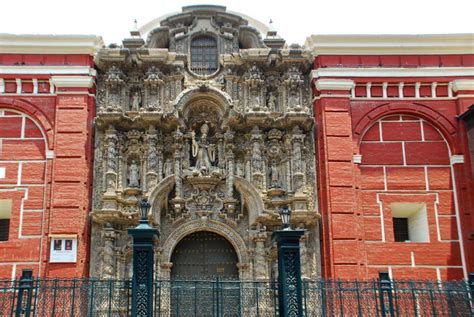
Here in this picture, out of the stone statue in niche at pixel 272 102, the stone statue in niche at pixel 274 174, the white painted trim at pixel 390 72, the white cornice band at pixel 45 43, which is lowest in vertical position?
the stone statue in niche at pixel 274 174

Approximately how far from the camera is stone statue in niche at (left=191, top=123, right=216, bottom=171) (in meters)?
15.9

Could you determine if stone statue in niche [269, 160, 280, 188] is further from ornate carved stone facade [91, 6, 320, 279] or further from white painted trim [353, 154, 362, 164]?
white painted trim [353, 154, 362, 164]

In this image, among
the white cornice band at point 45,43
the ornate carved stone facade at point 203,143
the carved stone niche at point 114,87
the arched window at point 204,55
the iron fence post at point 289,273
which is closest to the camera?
the iron fence post at point 289,273

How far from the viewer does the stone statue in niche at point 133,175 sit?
51.8ft

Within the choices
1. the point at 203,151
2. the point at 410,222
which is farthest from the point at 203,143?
the point at 410,222

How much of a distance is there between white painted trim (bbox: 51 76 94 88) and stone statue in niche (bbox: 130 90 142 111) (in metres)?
1.28

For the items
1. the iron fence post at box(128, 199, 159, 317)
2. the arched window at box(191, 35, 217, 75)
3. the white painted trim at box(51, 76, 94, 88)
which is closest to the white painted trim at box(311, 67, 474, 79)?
the arched window at box(191, 35, 217, 75)

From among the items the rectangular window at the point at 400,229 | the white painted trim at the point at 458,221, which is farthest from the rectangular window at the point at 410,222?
the white painted trim at the point at 458,221

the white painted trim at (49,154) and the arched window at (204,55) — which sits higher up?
the arched window at (204,55)

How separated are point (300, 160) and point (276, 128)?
1.15 m

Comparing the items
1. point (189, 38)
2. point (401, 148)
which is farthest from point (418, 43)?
point (189, 38)

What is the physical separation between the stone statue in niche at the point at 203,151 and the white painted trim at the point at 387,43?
3869 millimetres

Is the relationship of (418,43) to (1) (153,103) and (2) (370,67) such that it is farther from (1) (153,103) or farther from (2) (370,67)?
(1) (153,103)

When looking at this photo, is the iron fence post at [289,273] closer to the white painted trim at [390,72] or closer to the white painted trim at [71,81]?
the white painted trim at [390,72]
